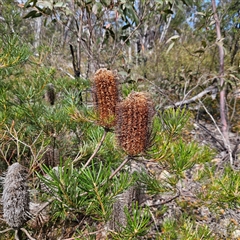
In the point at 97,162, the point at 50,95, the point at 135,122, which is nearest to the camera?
the point at 135,122

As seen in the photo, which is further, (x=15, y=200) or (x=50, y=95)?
(x=50, y=95)

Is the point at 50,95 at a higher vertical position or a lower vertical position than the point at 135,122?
lower

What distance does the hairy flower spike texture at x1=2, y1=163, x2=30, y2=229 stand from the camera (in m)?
0.67

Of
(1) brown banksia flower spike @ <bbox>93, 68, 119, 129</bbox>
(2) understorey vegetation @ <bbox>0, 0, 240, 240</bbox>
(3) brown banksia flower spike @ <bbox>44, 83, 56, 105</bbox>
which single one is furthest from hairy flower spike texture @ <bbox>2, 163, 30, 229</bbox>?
(3) brown banksia flower spike @ <bbox>44, 83, 56, 105</bbox>

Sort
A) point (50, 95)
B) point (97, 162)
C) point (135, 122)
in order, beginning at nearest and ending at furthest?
point (135, 122)
point (97, 162)
point (50, 95)

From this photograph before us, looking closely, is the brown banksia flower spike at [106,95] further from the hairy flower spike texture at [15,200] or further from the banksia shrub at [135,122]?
the hairy flower spike texture at [15,200]

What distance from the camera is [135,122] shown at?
0.65 m

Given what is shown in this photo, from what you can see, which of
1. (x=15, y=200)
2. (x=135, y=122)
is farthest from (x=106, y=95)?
(x=15, y=200)

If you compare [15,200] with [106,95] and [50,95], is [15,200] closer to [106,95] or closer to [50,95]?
[106,95]

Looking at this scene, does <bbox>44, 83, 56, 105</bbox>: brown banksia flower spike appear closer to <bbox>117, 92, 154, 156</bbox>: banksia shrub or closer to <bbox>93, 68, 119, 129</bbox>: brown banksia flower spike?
<bbox>93, 68, 119, 129</bbox>: brown banksia flower spike

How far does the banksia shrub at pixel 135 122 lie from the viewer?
0.65 metres

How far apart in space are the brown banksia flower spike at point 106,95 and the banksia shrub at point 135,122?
0.22ft

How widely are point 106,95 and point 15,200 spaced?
39 centimetres

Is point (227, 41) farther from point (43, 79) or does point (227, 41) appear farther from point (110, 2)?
point (43, 79)
